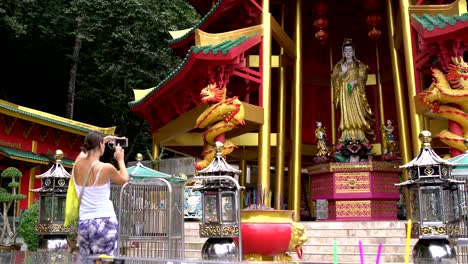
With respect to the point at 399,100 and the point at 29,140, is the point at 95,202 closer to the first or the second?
the point at 399,100

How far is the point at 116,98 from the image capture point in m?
29.7

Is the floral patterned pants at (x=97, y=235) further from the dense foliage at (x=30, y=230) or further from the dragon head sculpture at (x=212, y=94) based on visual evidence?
the dense foliage at (x=30, y=230)

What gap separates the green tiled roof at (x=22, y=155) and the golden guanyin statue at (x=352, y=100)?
14217mm

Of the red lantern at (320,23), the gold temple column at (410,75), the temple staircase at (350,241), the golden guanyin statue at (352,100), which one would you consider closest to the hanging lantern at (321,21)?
the red lantern at (320,23)

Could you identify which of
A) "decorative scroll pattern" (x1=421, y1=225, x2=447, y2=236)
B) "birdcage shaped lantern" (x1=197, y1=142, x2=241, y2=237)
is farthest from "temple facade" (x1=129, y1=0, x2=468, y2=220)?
"decorative scroll pattern" (x1=421, y1=225, x2=447, y2=236)

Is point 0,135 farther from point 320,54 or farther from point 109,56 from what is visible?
point 320,54

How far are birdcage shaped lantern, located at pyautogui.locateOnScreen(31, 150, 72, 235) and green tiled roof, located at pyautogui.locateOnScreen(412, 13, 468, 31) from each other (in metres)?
7.48

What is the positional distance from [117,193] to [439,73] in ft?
21.8

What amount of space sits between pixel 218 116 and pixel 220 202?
4.38 m

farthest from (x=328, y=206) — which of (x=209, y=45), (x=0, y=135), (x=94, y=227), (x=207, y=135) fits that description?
(x=0, y=135)

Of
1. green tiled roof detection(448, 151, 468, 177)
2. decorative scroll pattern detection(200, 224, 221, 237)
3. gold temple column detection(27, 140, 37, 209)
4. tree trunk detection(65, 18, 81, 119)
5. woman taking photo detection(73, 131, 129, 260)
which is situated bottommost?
decorative scroll pattern detection(200, 224, 221, 237)

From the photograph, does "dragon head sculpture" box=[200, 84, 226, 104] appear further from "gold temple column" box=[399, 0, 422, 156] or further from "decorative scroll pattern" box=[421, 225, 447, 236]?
"decorative scroll pattern" box=[421, 225, 447, 236]

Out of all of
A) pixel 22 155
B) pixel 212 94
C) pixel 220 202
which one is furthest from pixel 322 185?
pixel 22 155

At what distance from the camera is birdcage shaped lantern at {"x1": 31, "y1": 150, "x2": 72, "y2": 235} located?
9.46m
